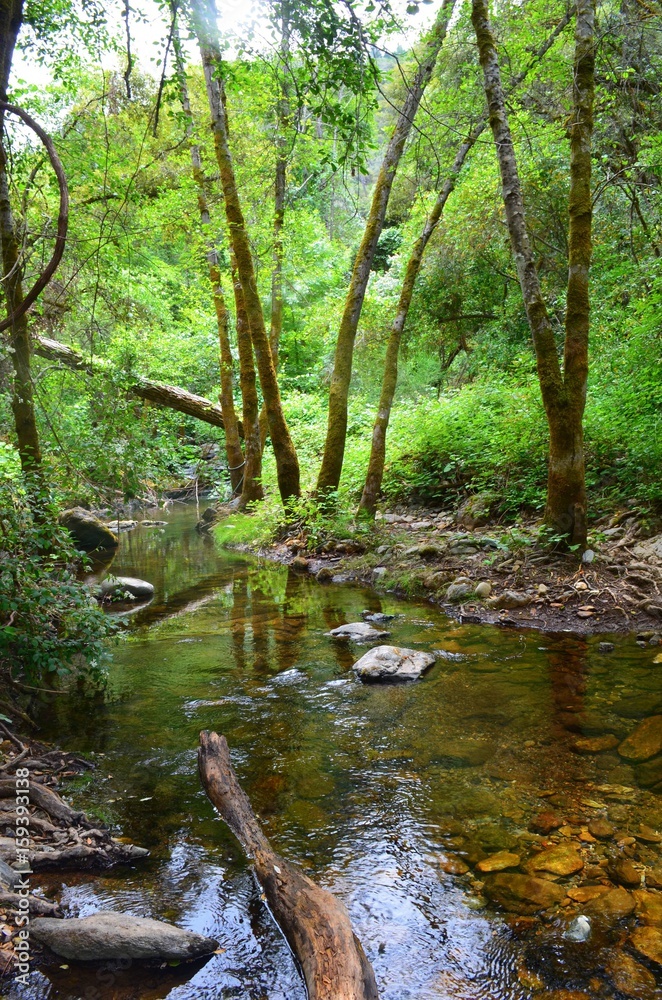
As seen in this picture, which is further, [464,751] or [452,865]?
[464,751]

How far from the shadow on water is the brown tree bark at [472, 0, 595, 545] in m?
1.78

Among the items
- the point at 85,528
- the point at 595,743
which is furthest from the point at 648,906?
the point at 85,528

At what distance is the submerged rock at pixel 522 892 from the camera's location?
9.14 ft

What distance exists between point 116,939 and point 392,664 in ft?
11.2

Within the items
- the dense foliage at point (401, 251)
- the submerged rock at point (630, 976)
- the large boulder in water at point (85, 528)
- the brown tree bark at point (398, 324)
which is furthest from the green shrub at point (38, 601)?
the large boulder in water at point (85, 528)

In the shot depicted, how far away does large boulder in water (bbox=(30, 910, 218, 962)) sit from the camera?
2.45 metres

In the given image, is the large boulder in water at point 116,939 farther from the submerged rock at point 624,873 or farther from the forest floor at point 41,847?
the submerged rock at point 624,873

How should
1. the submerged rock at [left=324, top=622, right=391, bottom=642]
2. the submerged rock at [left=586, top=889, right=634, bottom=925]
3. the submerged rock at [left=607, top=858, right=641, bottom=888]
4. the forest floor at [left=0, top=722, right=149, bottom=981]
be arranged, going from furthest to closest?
1. the submerged rock at [left=324, top=622, right=391, bottom=642]
2. the submerged rock at [left=607, top=858, right=641, bottom=888]
3. the submerged rock at [left=586, top=889, right=634, bottom=925]
4. the forest floor at [left=0, top=722, right=149, bottom=981]

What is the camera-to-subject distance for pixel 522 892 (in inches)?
113

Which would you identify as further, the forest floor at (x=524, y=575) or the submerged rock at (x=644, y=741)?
the forest floor at (x=524, y=575)

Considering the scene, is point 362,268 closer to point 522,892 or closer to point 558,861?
point 558,861

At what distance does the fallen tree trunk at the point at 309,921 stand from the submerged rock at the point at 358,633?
10.9ft

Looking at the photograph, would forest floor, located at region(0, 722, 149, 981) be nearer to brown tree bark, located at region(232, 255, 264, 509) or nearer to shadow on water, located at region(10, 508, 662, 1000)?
shadow on water, located at region(10, 508, 662, 1000)

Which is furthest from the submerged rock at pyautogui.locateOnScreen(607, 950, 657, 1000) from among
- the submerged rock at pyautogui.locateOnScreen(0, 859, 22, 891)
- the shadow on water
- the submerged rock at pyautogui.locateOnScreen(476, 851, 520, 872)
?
the submerged rock at pyautogui.locateOnScreen(0, 859, 22, 891)
